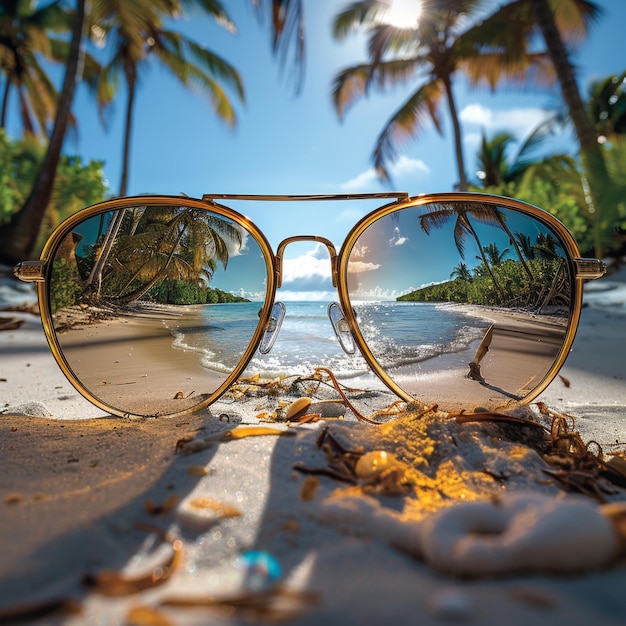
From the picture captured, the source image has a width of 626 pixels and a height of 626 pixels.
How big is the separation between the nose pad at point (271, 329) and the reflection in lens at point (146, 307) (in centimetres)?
9

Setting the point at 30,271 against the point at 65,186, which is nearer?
the point at 30,271

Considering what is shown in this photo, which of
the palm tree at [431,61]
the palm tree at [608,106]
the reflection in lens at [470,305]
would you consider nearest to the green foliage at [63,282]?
the reflection in lens at [470,305]

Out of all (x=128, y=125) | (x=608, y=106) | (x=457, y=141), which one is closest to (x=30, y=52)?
(x=128, y=125)

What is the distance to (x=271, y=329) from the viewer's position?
1.42 metres

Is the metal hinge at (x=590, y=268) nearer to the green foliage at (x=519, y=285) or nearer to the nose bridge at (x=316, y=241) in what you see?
the green foliage at (x=519, y=285)

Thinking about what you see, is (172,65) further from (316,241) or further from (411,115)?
(316,241)

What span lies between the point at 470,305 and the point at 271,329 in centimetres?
63

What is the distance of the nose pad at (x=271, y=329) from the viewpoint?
1405mm

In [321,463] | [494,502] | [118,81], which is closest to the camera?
[494,502]

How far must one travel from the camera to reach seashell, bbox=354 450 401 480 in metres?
0.65

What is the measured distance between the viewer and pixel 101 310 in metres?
1.27

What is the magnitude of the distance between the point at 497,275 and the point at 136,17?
9154 mm

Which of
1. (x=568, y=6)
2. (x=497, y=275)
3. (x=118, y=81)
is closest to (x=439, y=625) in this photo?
(x=497, y=275)

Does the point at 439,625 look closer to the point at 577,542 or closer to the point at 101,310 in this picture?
the point at 577,542
